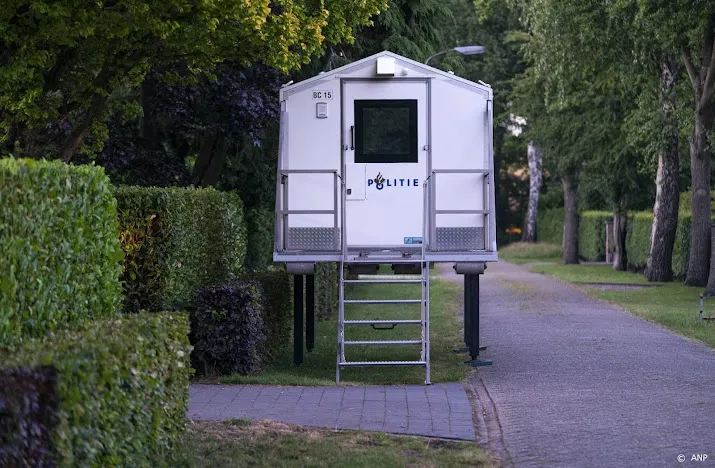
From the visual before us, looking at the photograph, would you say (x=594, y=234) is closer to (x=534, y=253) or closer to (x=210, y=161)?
(x=534, y=253)

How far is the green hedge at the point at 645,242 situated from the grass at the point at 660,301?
74cm

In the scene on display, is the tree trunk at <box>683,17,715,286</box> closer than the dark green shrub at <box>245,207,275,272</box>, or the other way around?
the dark green shrub at <box>245,207,275,272</box>

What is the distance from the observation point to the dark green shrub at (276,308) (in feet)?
49.5

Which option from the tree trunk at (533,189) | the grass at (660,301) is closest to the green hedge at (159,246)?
the grass at (660,301)

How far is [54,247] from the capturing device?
771cm

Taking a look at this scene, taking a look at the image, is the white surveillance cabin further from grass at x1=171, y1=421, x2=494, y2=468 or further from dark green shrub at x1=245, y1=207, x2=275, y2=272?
dark green shrub at x1=245, y1=207, x2=275, y2=272

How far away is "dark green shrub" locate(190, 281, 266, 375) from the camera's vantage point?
13352 mm

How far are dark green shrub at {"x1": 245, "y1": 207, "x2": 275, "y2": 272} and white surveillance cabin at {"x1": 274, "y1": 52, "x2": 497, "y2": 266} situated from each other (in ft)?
29.9

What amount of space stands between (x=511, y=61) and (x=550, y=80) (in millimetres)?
26572

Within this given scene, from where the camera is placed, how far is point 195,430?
9695mm

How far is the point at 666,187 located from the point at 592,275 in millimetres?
7098

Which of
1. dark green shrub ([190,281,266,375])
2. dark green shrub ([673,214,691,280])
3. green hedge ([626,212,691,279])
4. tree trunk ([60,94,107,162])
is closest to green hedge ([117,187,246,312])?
dark green shrub ([190,281,266,375])

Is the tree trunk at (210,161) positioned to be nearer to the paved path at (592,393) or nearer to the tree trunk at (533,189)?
the paved path at (592,393)

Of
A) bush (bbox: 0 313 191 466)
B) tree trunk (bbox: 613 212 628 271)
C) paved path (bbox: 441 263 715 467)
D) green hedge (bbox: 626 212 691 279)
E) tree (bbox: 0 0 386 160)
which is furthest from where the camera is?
tree trunk (bbox: 613 212 628 271)
